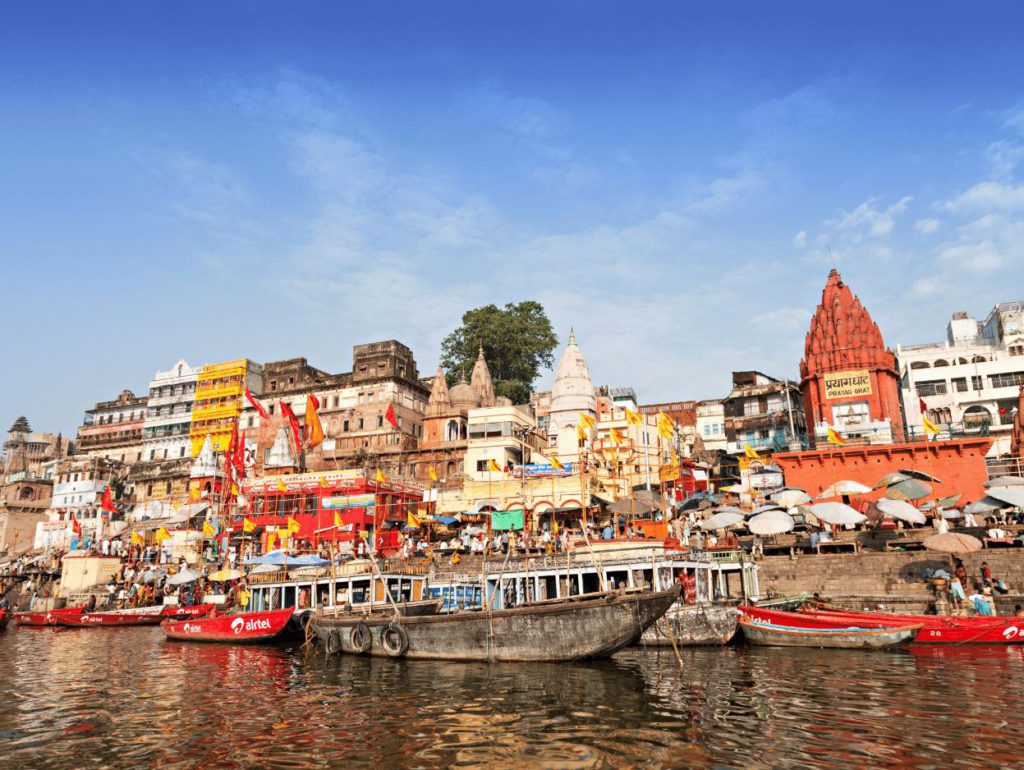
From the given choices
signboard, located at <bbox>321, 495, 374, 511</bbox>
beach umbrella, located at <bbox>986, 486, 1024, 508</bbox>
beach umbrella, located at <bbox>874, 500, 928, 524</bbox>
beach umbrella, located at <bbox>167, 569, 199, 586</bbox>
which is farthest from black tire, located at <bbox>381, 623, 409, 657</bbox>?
signboard, located at <bbox>321, 495, 374, 511</bbox>

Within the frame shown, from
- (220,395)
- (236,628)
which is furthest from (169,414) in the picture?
(236,628)

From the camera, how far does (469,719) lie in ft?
43.8

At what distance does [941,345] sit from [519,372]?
3507 centimetres

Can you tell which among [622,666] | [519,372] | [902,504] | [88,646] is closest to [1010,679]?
[622,666]

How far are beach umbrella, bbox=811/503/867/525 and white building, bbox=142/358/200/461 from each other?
61.5m

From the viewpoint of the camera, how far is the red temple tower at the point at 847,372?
44125 mm

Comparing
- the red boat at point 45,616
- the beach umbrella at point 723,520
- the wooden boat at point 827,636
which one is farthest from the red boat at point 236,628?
→ the beach umbrella at point 723,520

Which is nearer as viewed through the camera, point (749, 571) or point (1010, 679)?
point (1010, 679)

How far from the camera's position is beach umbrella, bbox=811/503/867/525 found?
2778 cm

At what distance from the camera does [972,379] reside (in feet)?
171

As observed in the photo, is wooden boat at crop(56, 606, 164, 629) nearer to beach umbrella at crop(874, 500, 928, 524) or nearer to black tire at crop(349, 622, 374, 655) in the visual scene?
black tire at crop(349, 622, 374, 655)

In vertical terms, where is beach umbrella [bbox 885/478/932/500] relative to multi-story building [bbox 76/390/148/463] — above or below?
below

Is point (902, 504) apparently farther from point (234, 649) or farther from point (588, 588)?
point (234, 649)

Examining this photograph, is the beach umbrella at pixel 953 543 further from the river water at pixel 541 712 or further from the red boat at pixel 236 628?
the red boat at pixel 236 628
